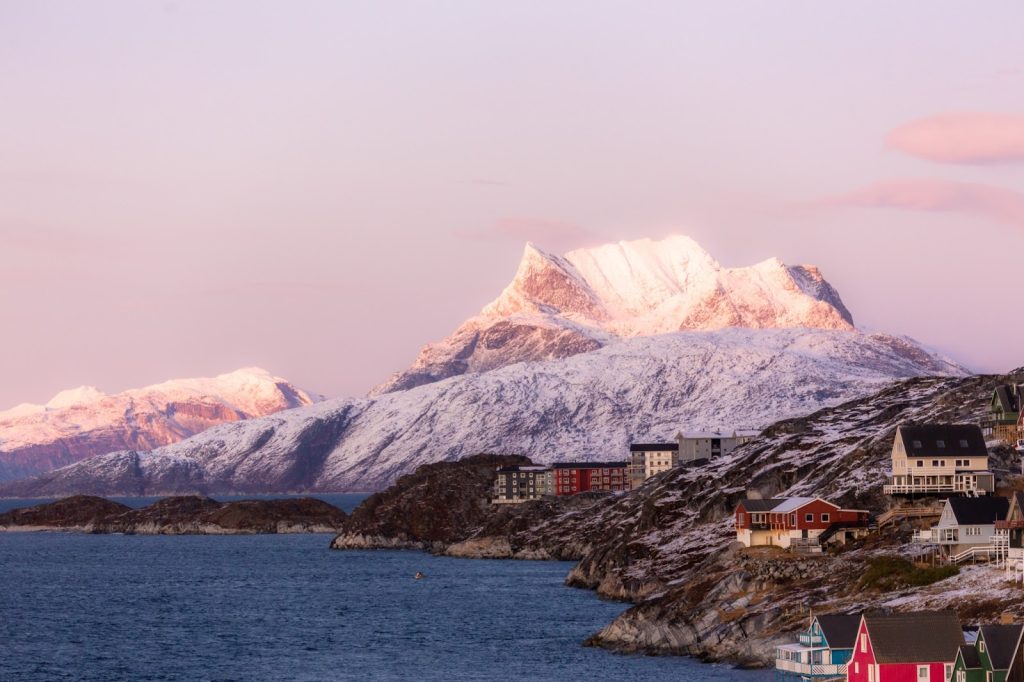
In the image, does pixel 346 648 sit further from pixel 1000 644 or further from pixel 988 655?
pixel 1000 644

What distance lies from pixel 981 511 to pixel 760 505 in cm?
3691

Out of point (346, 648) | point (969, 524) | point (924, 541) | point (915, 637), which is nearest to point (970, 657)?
point (915, 637)

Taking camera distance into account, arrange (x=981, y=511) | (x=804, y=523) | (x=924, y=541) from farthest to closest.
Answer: (x=804, y=523)
(x=924, y=541)
(x=981, y=511)

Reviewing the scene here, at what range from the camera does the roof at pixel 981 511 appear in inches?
5710

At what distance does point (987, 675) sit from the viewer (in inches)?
3935

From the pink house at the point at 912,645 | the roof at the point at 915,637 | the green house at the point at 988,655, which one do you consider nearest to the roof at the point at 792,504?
the pink house at the point at 912,645

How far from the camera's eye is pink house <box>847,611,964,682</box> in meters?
104

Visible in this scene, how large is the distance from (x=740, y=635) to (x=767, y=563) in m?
17.5

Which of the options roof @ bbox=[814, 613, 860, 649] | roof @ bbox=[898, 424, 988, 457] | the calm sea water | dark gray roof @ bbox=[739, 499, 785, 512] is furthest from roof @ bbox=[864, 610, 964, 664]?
dark gray roof @ bbox=[739, 499, 785, 512]

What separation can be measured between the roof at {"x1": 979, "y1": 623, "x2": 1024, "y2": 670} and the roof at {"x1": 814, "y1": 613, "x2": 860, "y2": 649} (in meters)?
17.0

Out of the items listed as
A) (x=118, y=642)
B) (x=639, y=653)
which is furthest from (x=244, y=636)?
(x=639, y=653)

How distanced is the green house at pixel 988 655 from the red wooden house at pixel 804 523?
216ft

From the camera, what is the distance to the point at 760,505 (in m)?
180

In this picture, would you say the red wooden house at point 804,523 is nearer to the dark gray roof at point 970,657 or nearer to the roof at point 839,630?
the roof at point 839,630
